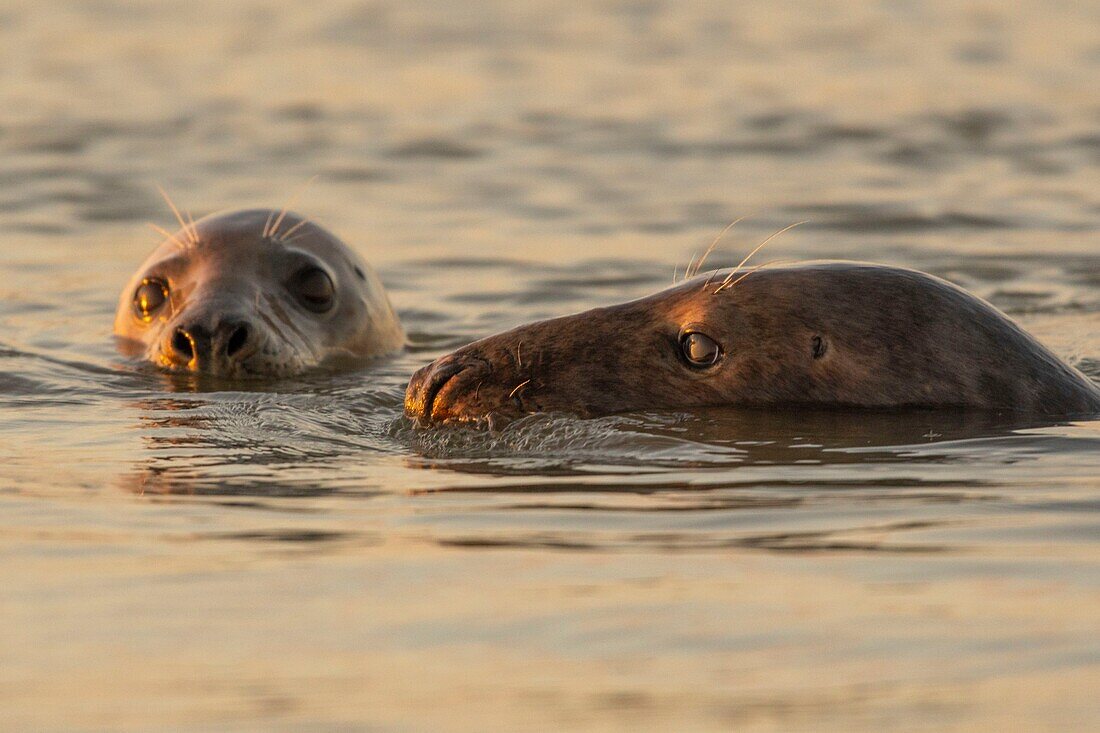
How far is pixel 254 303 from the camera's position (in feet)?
32.2

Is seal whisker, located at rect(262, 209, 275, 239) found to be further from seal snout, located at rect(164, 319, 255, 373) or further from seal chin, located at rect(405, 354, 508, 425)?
seal chin, located at rect(405, 354, 508, 425)

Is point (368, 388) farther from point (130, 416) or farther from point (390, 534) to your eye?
point (390, 534)

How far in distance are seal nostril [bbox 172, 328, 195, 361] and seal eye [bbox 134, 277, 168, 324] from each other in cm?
81

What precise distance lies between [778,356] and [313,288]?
11.9ft

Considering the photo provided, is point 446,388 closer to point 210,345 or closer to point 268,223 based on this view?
point 210,345

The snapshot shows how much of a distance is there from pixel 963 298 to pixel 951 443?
0.61m

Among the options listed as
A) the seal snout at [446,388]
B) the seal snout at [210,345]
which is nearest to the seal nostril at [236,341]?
the seal snout at [210,345]

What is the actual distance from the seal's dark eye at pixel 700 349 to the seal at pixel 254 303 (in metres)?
2.69

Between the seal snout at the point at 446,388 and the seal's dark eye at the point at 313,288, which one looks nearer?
the seal snout at the point at 446,388

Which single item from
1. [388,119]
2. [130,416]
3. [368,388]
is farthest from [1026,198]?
[130,416]

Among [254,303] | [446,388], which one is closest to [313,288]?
[254,303]

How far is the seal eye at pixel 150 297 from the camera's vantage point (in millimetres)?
10250

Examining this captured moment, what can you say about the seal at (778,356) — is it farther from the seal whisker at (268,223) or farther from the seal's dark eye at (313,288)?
the seal whisker at (268,223)

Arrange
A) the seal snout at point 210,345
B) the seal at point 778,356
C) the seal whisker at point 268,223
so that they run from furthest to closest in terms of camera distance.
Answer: the seal whisker at point 268,223
the seal snout at point 210,345
the seal at point 778,356
